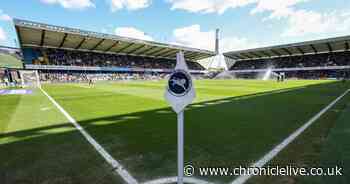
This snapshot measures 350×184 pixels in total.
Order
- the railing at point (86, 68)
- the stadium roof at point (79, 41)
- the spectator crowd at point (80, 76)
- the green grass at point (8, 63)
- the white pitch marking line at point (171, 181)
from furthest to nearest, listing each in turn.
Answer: the spectator crowd at point (80, 76), the railing at point (86, 68), the stadium roof at point (79, 41), the green grass at point (8, 63), the white pitch marking line at point (171, 181)

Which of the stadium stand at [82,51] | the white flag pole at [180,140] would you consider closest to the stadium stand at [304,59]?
the stadium stand at [82,51]

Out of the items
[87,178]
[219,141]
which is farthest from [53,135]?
[219,141]

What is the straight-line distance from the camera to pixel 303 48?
56.6m

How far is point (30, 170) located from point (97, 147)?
1.25 metres

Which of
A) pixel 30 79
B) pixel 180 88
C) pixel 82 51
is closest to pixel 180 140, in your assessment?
pixel 180 88

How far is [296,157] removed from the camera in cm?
344

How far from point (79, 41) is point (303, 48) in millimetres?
68630

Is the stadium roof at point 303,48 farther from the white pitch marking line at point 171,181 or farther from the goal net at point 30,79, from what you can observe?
the goal net at point 30,79

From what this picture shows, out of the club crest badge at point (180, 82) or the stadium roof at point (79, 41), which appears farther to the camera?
the stadium roof at point (79, 41)

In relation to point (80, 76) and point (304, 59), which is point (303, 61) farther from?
point (80, 76)

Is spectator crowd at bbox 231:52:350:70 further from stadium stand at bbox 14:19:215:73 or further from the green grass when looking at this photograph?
the green grass

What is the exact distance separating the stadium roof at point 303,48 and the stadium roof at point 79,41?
21.8 meters

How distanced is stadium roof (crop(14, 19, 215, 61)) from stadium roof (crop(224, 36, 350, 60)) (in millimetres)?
21794

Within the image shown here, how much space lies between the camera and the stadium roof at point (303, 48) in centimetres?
4766
